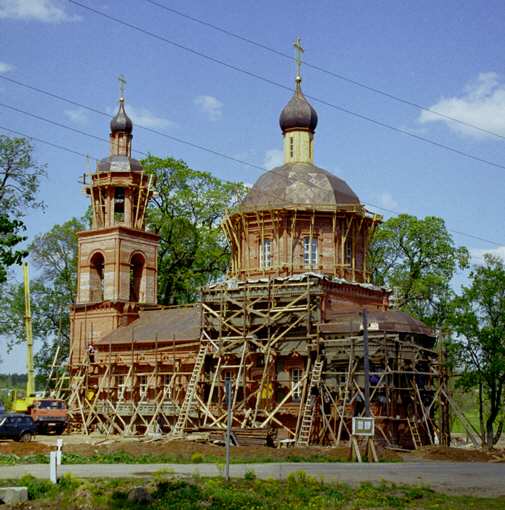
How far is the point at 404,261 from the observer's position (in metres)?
59.5

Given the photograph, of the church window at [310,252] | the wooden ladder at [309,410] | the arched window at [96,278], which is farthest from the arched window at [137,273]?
the wooden ladder at [309,410]

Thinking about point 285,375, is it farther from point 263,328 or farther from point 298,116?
point 298,116

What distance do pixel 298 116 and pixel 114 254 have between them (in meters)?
12.4

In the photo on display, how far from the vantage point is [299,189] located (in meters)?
45.6

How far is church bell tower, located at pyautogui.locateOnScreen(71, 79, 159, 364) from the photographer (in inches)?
2028

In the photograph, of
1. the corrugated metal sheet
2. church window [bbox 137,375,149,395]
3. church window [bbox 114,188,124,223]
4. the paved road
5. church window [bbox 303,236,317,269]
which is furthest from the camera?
church window [bbox 114,188,124,223]

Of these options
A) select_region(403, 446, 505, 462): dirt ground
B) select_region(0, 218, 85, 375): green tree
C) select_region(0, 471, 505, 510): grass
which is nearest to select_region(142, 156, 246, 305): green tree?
select_region(0, 218, 85, 375): green tree

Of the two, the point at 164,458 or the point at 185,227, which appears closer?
the point at 164,458

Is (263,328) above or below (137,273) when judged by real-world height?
below

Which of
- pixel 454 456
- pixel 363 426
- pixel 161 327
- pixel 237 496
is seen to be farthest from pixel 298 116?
pixel 237 496

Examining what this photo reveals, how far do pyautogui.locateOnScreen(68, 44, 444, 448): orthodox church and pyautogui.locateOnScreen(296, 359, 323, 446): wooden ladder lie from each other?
89 millimetres

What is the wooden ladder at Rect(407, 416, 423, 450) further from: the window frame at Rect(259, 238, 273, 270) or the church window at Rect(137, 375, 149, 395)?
the church window at Rect(137, 375, 149, 395)


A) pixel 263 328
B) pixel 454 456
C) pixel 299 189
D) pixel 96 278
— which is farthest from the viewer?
pixel 96 278

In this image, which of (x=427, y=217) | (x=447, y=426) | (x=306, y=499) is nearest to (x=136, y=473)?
(x=306, y=499)
